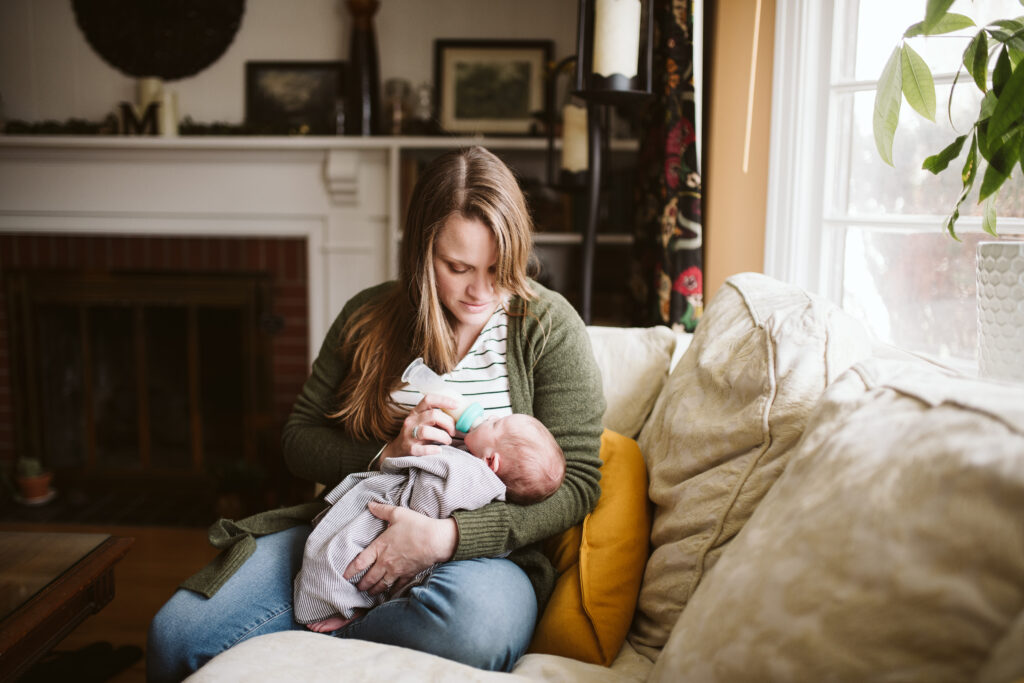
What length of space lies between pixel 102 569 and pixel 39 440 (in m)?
2.04

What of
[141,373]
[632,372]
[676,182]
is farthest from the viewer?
[141,373]

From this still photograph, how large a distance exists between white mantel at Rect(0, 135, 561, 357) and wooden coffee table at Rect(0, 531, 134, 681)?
1.46 metres

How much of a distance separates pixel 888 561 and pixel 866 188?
4.66 ft

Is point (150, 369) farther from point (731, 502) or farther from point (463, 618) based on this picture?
point (731, 502)

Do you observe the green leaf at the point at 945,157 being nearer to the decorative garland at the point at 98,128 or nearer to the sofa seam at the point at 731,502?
the sofa seam at the point at 731,502

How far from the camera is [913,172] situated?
1.60 m

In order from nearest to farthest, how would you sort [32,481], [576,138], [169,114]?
[576,138], [169,114], [32,481]

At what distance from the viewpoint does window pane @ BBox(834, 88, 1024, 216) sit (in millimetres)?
1447

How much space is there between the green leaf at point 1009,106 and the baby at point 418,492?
0.73 m

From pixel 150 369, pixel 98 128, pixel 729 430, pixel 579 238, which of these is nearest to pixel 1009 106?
pixel 729 430

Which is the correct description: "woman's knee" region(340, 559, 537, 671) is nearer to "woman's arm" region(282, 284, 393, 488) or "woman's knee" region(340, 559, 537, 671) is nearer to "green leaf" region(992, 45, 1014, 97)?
"woman's arm" region(282, 284, 393, 488)

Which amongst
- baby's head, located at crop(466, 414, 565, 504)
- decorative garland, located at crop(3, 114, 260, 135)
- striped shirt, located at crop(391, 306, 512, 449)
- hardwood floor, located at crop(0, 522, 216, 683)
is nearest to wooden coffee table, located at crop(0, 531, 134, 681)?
hardwood floor, located at crop(0, 522, 216, 683)

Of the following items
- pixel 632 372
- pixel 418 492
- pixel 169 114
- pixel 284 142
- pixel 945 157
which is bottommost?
pixel 418 492

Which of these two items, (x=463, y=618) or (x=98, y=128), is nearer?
(x=463, y=618)
